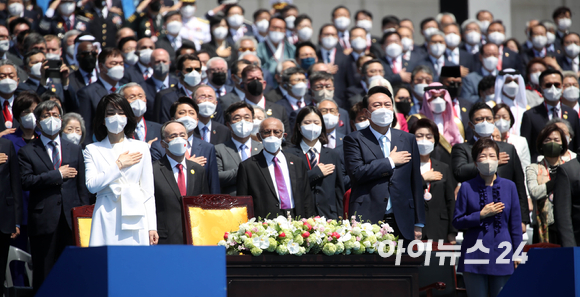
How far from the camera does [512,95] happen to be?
9.41 m

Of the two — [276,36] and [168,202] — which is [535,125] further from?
[168,202]

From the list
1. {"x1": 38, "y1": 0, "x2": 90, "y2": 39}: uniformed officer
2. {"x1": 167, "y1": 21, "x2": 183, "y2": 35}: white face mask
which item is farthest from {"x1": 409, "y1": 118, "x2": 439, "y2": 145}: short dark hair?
{"x1": 38, "y1": 0, "x2": 90, "y2": 39}: uniformed officer

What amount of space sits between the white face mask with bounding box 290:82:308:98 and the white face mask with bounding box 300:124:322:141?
1.69 meters

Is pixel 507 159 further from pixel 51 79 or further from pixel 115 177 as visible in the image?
pixel 51 79

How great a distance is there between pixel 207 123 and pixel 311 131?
1342 millimetres

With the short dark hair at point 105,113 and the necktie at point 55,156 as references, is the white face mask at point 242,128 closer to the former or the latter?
the necktie at point 55,156

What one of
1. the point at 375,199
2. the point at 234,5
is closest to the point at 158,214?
the point at 375,199

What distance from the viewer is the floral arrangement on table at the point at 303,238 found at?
4641mm

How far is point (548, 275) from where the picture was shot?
4137 mm

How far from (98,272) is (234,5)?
8951 millimetres

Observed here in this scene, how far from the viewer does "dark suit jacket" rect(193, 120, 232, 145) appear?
782 cm

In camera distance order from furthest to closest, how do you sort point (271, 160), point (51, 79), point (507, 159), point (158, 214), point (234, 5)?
point (234, 5) < point (51, 79) < point (507, 159) < point (271, 160) < point (158, 214)

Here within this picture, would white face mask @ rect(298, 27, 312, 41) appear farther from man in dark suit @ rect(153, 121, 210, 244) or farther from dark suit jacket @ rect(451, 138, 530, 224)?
man in dark suit @ rect(153, 121, 210, 244)

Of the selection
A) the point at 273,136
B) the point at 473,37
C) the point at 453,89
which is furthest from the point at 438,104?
the point at 473,37
